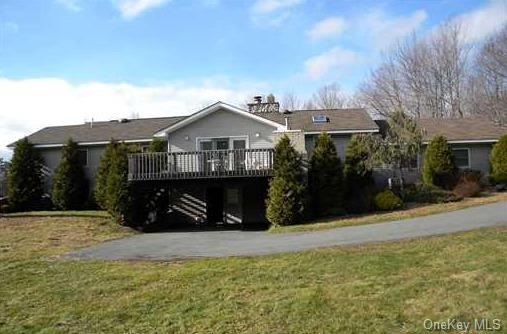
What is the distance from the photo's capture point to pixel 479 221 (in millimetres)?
14734

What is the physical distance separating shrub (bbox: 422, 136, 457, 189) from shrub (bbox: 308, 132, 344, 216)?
523cm

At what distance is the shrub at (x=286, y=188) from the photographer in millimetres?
19500

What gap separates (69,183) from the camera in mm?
27047

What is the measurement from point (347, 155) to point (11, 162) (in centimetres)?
1732

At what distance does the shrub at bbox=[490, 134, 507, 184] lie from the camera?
24.2 meters

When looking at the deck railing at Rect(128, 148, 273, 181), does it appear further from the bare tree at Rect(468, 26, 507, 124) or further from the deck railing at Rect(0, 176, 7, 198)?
the bare tree at Rect(468, 26, 507, 124)

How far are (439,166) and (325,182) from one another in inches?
252

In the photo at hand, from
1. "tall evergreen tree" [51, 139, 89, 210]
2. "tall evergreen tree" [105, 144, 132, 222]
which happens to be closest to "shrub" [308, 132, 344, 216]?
"tall evergreen tree" [105, 144, 132, 222]

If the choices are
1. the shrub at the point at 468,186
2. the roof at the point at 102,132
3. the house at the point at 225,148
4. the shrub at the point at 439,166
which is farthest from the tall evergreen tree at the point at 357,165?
the roof at the point at 102,132

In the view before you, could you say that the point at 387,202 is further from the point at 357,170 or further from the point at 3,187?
the point at 3,187

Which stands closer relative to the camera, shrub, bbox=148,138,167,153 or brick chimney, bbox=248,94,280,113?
shrub, bbox=148,138,167,153

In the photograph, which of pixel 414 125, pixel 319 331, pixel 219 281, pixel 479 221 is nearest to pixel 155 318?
pixel 219 281

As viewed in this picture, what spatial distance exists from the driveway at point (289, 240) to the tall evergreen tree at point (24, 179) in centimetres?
1176

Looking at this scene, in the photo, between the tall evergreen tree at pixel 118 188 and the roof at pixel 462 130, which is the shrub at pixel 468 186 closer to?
the roof at pixel 462 130
